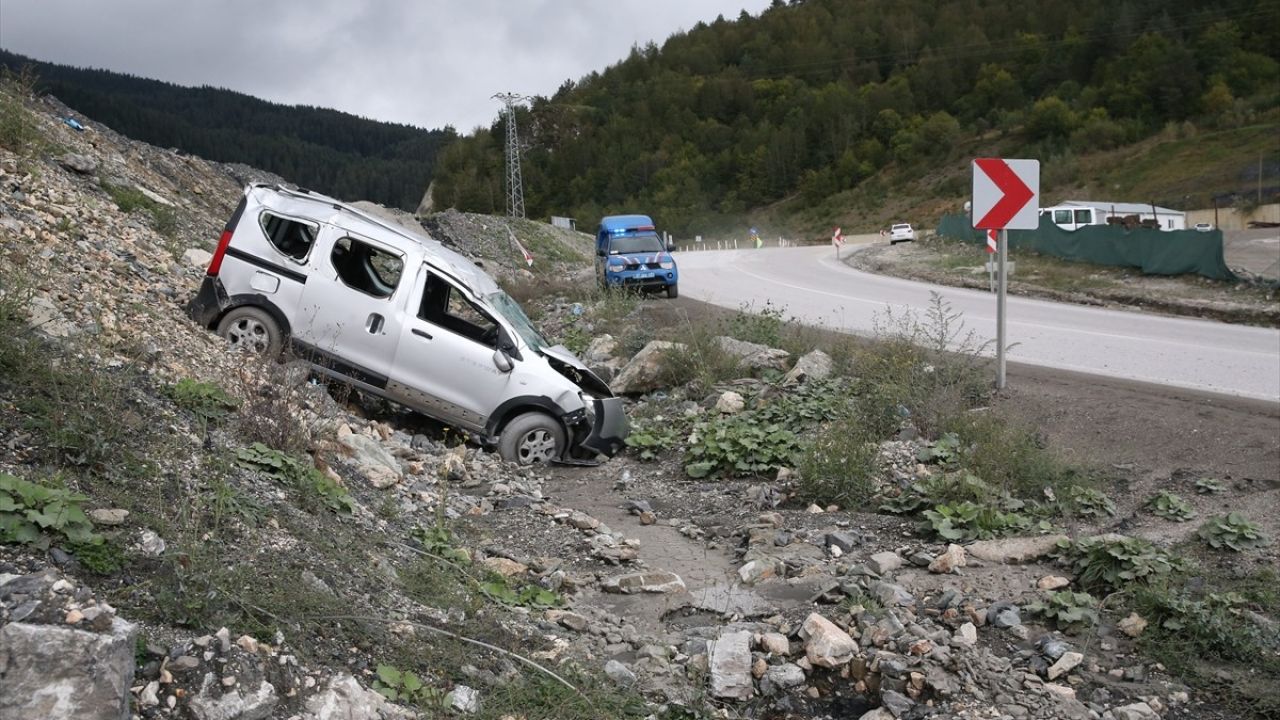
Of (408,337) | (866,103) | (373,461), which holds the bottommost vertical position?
(373,461)

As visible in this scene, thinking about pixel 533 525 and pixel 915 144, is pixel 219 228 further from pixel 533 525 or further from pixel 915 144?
pixel 915 144

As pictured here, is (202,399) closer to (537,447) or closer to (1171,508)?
(537,447)

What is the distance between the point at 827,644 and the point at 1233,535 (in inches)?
119

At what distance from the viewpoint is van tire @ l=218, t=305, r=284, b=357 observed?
31.8 feet

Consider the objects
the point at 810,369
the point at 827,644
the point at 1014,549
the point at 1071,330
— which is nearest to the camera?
the point at 827,644

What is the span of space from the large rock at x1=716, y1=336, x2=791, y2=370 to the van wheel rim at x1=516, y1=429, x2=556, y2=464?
3190 mm

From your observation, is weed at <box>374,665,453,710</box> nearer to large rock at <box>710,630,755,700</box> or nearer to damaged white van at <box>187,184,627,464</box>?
large rock at <box>710,630,755,700</box>

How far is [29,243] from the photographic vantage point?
9133 millimetres

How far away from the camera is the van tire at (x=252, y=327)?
9.68 meters

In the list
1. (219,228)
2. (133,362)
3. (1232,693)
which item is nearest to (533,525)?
(133,362)

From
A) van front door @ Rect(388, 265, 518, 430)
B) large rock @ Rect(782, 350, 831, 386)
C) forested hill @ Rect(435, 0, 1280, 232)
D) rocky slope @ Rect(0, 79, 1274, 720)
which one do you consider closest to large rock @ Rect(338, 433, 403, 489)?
rocky slope @ Rect(0, 79, 1274, 720)

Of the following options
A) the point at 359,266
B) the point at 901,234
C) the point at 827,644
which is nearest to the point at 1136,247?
the point at 359,266

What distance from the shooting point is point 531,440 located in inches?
376

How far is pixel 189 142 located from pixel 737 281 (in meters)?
33.1
